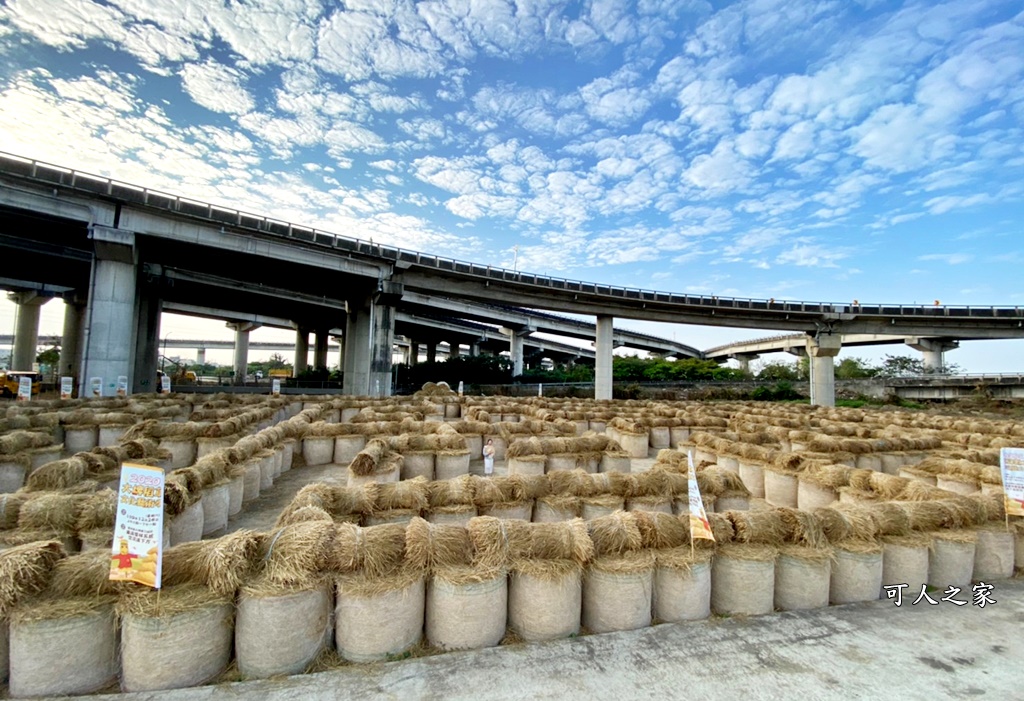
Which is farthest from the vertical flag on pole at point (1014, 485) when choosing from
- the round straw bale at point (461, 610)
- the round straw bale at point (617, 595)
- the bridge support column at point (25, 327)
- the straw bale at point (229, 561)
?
the bridge support column at point (25, 327)

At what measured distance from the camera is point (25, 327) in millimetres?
Answer: 51375

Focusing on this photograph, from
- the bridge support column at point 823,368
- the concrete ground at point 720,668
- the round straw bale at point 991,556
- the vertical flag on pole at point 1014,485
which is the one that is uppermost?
the bridge support column at point 823,368

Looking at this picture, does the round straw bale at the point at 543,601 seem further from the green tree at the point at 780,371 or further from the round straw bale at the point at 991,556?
the green tree at the point at 780,371

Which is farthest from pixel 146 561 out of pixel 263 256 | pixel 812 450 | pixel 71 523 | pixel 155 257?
pixel 155 257

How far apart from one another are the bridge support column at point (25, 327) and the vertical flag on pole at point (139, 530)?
67.7 metres

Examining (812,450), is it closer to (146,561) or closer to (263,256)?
(146,561)

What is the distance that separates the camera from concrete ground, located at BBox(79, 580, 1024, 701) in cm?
357

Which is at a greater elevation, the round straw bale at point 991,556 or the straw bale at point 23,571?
the straw bale at point 23,571

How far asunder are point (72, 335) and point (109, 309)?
29.3 metres

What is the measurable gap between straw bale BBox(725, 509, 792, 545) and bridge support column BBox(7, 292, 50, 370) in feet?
233

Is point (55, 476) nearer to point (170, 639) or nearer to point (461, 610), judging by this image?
point (170, 639)

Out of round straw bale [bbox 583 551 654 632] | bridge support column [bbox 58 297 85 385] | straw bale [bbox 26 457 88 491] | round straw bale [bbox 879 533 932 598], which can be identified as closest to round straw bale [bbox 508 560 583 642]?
round straw bale [bbox 583 551 654 632]

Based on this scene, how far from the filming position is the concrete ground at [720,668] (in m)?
3.57

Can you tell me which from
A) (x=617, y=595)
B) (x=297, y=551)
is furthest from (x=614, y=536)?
(x=297, y=551)
